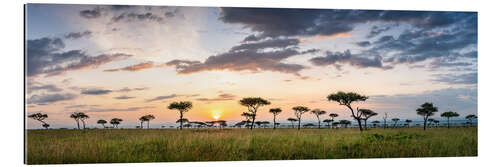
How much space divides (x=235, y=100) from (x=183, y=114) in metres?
2.34

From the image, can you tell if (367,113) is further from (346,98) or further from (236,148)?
(236,148)

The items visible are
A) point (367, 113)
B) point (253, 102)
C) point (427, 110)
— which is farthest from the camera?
point (367, 113)

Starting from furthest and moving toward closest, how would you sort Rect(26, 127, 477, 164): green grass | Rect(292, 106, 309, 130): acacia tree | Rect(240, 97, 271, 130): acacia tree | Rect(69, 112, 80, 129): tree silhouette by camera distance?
1. Rect(292, 106, 309, 130): acacia tree
2. Rect(240, 97, 271, 130): acacia tree
3. Rect(69, 112, 80, 129): tree silhouette
4. Rect(26, 127, 477, 164): green grass

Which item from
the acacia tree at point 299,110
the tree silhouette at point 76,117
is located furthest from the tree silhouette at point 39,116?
the acacia tree at point 299,110

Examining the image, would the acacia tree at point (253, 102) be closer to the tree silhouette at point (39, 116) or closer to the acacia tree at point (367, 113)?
the acacia tree at point (367, 113)

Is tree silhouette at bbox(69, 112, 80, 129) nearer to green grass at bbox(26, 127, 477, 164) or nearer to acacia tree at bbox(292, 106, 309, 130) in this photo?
green grass at bbox(26, 127, 477, 164)

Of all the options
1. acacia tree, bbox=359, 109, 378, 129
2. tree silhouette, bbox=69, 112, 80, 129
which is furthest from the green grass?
acacia tree, bbox=359, 109, 378, 129

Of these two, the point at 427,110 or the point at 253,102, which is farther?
the point at 253,102

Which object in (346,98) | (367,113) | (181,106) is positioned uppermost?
(346,98)

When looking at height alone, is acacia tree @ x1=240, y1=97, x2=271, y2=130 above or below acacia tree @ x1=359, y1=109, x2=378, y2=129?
above

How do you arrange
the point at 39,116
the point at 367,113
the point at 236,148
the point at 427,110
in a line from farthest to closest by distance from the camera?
1. the point at 367,113
2. the point at 427,110
3. the point at 236,148
4. the point at 39,116

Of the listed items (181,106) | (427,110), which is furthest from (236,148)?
(427,110)

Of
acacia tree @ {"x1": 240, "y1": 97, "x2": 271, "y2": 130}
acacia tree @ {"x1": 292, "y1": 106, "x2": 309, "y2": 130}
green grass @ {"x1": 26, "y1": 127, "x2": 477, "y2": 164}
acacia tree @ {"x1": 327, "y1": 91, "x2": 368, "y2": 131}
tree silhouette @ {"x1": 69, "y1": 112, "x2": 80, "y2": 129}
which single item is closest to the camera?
green grass @ {"x1": 26, "y1": 127, "x2": 477, "y2": 164}
